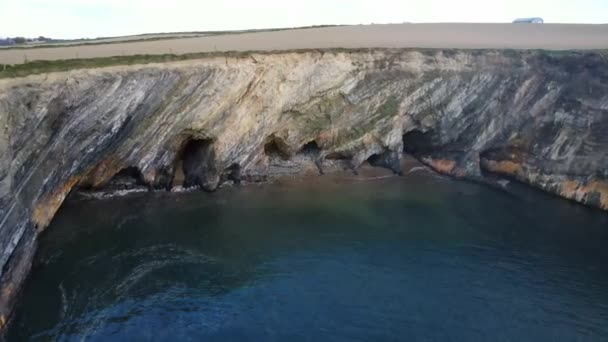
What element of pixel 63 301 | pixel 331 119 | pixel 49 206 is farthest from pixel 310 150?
pixel 63 301

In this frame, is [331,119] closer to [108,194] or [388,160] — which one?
[388,160]

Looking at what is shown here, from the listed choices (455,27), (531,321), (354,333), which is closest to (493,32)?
(455,27)

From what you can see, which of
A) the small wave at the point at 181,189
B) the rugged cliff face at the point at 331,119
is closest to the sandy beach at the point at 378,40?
the rugged cliff face at the point at 331,119

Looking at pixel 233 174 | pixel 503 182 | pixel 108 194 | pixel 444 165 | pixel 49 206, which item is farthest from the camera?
pixel 444 165

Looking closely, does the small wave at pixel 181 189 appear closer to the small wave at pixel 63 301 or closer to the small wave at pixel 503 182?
the small wave at pixel 63 301

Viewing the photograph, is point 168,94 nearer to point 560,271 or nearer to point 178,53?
point 178,53
